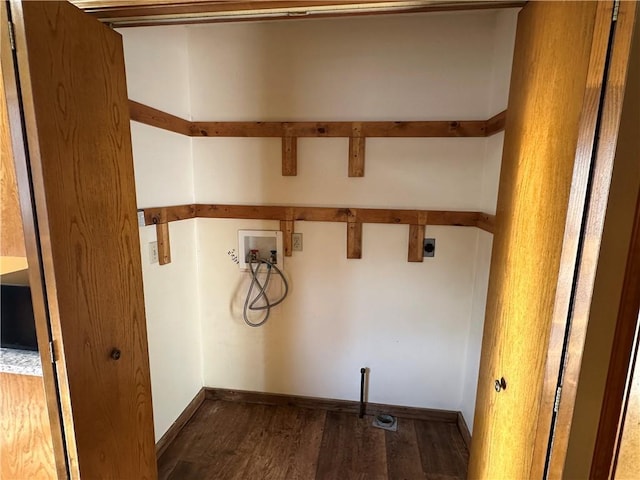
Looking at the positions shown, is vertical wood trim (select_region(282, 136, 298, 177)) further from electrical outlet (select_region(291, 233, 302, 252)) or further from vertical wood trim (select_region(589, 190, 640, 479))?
vertical wood trim (select_region(589, 190, 640, 479))

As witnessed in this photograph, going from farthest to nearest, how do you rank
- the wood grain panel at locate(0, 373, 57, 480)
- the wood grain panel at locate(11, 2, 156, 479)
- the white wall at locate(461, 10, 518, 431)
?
the white wall at locate(461, 10, 518, 431), the wood grain panel at locate(0, 373, 57, 480), the wood grain panel at locate(11, 2, 156, 479)

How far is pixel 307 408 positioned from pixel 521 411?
1819 millimetres

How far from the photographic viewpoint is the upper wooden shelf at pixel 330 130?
79.0 inches

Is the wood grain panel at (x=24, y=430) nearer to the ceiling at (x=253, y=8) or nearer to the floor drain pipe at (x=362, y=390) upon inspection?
the ceiling at (x=253, y=8)

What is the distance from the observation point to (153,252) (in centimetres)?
189

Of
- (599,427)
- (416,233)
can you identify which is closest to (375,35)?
(416,233)

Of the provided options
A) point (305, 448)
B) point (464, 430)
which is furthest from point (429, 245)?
point (305, 448)

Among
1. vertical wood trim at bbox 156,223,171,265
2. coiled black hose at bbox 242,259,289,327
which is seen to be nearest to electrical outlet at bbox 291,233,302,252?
coiled black hose at bbox 242,259,289,327

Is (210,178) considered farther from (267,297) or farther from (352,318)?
(352,318)

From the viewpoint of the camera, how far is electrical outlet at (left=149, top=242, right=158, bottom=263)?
1.86m

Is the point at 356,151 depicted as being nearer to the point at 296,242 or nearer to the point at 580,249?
the point at 296,242

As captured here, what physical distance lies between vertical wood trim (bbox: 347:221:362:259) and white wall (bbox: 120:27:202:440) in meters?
1.11

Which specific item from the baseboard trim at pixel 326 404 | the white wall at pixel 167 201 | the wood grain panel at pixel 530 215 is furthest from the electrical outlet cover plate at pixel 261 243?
the wood grain panel at pixel 530 215

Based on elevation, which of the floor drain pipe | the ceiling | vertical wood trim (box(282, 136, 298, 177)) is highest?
the ceiling
